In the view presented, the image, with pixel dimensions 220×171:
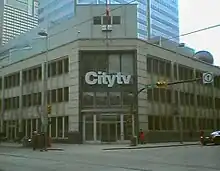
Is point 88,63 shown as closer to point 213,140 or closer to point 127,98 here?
point 127,98

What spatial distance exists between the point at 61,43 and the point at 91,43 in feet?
22.1

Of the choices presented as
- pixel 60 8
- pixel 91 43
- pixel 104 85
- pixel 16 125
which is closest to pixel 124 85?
pixel 104 85

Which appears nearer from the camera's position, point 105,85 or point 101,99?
point 101,99

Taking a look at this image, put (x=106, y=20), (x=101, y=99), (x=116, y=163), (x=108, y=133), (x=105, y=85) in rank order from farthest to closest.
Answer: (x=106, y=20), (x=105, y=85), (x=101, y=99), (x=108, y=133), (x=116, y=163)

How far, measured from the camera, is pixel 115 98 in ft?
147

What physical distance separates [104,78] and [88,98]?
2.99 metres

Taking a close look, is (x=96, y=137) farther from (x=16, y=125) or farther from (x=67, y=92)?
(x=16, y=125)

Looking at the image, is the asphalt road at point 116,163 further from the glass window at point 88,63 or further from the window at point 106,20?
the window at point 106,20

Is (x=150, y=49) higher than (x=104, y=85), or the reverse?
(x=150, y=49)

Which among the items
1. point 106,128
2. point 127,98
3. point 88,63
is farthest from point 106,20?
point 106,128

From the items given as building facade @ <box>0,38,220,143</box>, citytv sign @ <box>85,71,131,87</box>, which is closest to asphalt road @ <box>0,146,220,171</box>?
building facade @ <box>0,38,220,143</box>

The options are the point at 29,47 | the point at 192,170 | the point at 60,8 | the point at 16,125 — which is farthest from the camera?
the point at 60,8

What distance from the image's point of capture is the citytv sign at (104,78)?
44875 mm

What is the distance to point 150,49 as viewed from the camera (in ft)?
Result: 160
